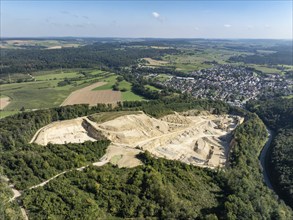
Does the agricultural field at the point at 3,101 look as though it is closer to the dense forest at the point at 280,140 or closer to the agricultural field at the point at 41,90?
the agricultural field at the point at 41,90

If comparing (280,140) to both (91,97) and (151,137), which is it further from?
(91,97)

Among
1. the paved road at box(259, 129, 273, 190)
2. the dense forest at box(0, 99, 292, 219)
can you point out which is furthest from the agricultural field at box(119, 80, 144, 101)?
the paved road at box(259, 129, 273, 190)

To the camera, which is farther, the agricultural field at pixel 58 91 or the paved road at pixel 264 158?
the agricultural field at pixel 58 91

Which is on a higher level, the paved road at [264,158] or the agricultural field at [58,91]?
the agricultural field at [58,91]

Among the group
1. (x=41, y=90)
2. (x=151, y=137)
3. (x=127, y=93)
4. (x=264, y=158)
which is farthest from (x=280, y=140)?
(x=41, y=90)

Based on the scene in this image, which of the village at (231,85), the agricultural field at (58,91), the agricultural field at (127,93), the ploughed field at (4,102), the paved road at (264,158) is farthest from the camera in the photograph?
the village at (231,85)

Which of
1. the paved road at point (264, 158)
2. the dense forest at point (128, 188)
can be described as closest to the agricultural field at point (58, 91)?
the dense forest at point (128, 188)

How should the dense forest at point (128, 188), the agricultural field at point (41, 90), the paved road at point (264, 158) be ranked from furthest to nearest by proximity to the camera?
1. the agricultural field at point (41, 90)
2. the paved road at point (264, 158)
3. the dense forest at point (128, 188)
